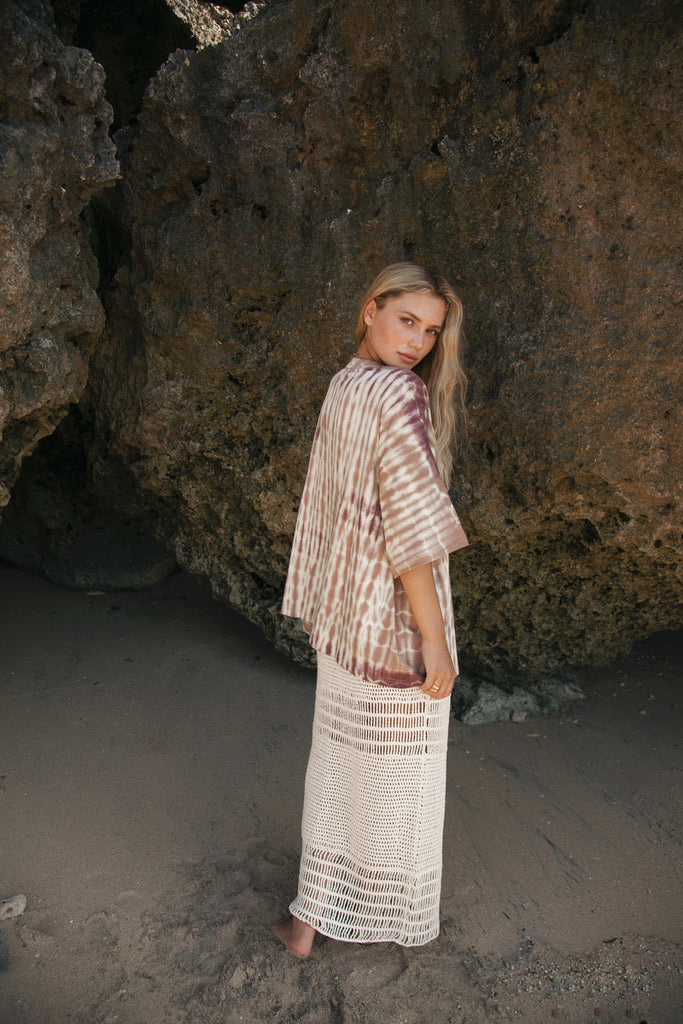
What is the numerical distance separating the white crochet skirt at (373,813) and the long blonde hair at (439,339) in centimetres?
66

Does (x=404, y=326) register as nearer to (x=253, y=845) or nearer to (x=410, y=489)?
(x=410, y=489)

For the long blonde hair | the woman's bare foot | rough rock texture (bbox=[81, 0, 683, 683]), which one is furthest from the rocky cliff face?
the woman's bare foot

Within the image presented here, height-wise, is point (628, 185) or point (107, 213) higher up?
point (628, 185)

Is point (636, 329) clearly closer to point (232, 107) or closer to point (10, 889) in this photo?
point (232, 107)

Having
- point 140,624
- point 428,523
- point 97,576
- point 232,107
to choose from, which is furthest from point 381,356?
point 97,576

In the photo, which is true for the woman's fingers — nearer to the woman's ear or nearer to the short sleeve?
the short sleeve

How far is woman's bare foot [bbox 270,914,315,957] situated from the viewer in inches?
90.9

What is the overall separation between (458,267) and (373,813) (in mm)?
1719

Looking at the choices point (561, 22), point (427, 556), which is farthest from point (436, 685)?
point (561, 22)

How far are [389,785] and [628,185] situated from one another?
185 cm

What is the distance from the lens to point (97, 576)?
4121 mm

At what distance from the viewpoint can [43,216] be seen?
2.56 meters

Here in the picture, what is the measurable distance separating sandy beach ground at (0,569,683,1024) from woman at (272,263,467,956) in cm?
18

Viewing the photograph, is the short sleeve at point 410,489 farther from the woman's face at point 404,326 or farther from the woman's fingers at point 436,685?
the woman's fingers at point 436,685
